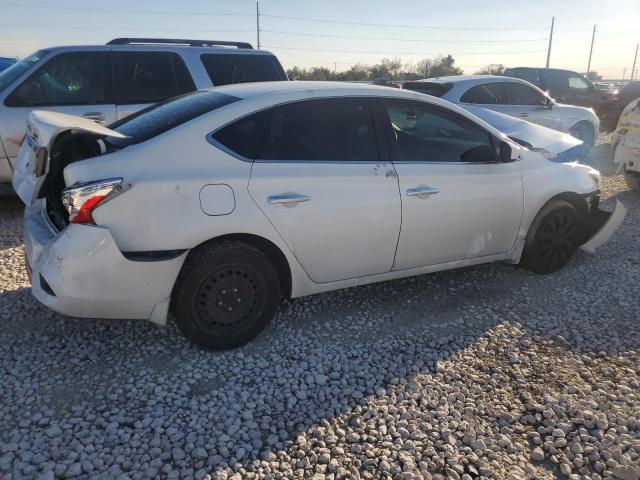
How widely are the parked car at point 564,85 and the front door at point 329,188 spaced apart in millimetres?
11658

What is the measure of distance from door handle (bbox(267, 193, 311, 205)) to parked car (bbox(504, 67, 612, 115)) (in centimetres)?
1219

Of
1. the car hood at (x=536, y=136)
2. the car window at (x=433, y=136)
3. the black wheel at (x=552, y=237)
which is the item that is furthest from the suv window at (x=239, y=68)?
the black wheel at (x=552, y=237)

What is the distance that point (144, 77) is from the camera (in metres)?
6.20

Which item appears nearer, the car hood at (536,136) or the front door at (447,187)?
the front door at (447,187)

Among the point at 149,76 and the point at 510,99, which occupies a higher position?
the point at 149,76

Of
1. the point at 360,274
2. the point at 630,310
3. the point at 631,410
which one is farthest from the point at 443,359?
the point at 630,310

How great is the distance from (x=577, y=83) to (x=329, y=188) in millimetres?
13883

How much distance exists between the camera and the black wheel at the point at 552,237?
4.45 m

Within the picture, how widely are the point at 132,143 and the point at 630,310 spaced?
3905 mm

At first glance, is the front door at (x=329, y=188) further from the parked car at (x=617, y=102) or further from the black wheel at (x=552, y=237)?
the parked car at (x=617, y=102)

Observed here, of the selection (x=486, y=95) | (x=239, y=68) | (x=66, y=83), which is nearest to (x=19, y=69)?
(x=66, y=83)

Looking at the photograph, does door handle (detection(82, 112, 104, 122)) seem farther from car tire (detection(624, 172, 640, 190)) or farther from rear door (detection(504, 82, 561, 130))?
car tire (detection(624, 172, 640, 190))

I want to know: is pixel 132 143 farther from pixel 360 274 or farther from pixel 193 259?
pixel 360 274

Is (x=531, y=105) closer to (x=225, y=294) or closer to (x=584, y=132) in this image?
(x=584, y=132)
